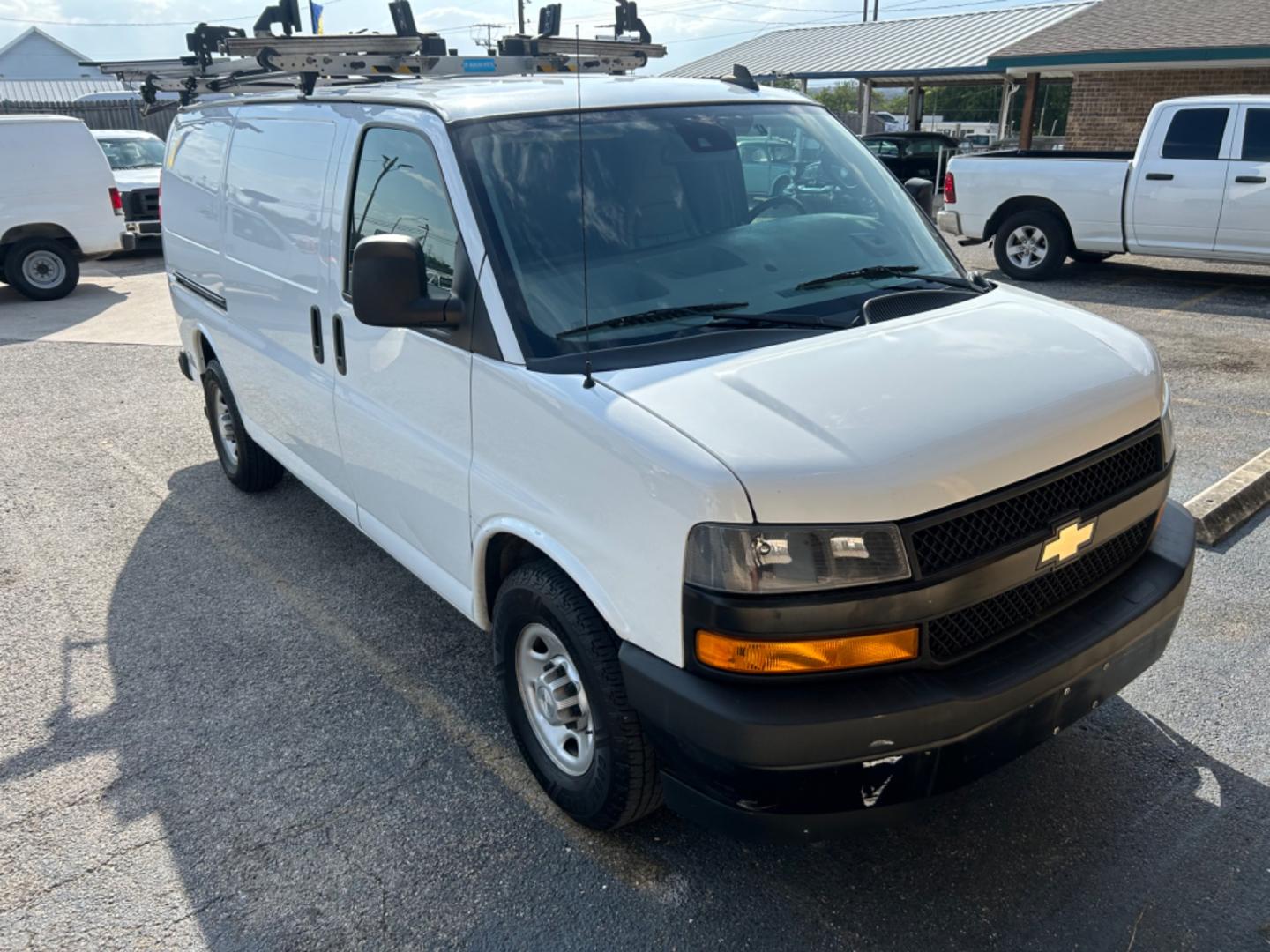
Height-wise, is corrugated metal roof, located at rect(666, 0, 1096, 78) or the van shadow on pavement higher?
corrugated metal roof, located at rect(666, 0, 1096, 78)

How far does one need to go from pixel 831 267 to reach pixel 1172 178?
366 inches

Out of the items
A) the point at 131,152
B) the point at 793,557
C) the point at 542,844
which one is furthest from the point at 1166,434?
the point at 131,152

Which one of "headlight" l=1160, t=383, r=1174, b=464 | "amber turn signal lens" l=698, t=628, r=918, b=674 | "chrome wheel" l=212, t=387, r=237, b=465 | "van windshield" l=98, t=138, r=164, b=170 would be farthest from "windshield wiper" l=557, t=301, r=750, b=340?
"van windshield" l=98, t=138, r=164, b=170

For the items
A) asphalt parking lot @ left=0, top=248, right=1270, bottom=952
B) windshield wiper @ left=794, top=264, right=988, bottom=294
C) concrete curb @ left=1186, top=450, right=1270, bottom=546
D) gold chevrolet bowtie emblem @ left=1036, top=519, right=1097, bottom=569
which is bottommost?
asphalt parking lot @ left=0, top=248, right=1270, bottom=952

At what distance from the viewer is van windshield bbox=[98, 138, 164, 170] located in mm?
16484

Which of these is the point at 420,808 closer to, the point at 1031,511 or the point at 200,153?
the point at 1031,511

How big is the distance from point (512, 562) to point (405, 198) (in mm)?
1276

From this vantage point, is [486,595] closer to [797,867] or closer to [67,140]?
[797,867]

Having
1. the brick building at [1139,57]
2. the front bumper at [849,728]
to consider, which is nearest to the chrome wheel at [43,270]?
the front bumper at [849,728]

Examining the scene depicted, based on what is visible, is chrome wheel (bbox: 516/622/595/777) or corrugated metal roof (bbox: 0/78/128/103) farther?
corrugated metal roof (bbox: 0/78/128/103)

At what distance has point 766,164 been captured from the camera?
12.0 ft

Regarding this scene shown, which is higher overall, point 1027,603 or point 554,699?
point 1027,603

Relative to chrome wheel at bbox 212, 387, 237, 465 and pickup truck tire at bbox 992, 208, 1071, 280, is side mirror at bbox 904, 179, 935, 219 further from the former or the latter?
pickup truck tire at bbox 992, 208, 1071, 280

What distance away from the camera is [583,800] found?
2928mm
